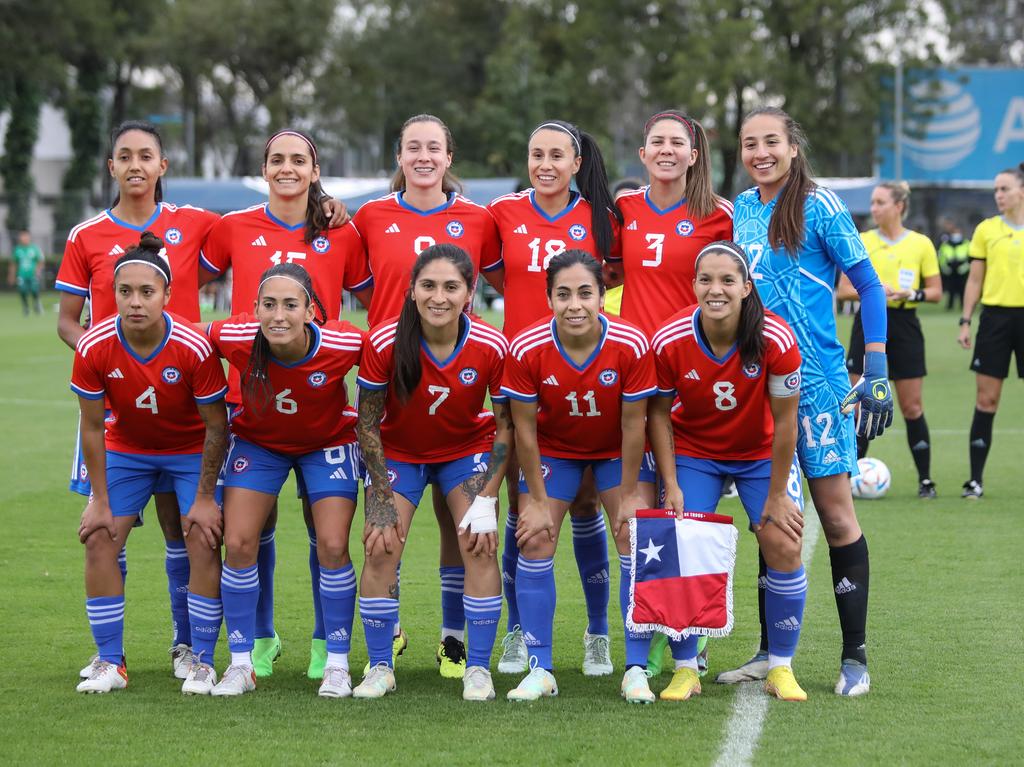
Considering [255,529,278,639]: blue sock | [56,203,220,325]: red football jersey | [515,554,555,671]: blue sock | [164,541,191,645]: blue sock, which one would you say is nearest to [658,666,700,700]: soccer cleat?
[515,554,555,671]: blue sock

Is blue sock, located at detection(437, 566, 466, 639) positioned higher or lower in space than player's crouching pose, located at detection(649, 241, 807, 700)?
lower

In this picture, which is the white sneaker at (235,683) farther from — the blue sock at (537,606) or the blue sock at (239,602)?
the blue sock at (537,606)

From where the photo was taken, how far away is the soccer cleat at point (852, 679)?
5422 mm

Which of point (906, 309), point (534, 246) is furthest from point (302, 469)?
point (906, 309)

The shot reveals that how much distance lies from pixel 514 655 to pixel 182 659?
4.45 ft

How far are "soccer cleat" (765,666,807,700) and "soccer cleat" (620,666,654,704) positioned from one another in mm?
464

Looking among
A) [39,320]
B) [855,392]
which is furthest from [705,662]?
[39,320]

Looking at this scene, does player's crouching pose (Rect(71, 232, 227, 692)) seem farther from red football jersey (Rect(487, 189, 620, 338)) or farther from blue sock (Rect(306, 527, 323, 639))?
red football jersey (Rect(487, 189, 620, 338))

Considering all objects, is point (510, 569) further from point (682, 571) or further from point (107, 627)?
point (107, 627)

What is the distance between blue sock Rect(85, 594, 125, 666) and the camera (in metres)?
5.62

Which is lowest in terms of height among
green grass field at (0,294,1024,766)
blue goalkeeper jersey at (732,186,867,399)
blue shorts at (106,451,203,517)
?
green grass field at (0,294,1024,766)

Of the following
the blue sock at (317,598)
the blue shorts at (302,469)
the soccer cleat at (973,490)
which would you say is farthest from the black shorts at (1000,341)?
the blue shorts at (302,469)

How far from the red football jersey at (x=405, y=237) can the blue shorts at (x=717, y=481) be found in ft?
4.19

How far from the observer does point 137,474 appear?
5.75m
